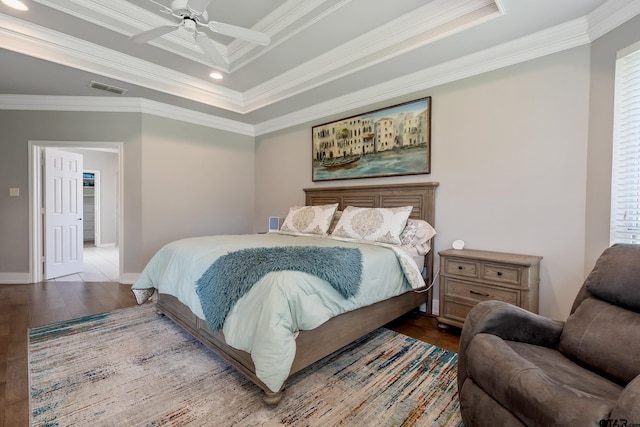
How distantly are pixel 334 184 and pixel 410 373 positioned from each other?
101 inches

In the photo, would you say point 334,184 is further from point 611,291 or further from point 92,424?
point 92,424

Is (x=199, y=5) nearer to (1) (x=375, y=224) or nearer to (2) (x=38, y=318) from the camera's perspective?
(1) (x=375, y=224)

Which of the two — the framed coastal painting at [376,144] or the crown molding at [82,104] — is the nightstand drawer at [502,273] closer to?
the framed coastal painting at [376,144]

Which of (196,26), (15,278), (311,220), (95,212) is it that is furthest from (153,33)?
(95,212)

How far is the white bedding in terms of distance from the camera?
152 centimetres

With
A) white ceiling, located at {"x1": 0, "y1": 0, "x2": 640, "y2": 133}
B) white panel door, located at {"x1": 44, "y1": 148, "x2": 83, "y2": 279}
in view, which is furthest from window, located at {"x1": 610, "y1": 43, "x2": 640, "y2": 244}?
white panel door, located at {"x1": 44, "y1": 148, "x2": 83, "y2": 279}

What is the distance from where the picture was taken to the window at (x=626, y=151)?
193 centimetres

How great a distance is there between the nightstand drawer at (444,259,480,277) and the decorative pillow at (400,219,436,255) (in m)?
0.31

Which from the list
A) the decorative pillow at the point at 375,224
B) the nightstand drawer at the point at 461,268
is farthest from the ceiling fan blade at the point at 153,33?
the nightstand drawer at the point at 461,268

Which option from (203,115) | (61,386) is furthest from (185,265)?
(203,115)

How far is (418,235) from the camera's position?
287cm

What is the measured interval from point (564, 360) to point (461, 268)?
1144 mm

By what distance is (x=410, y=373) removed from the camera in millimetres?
1957

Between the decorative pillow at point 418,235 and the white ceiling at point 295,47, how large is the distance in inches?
58.0
